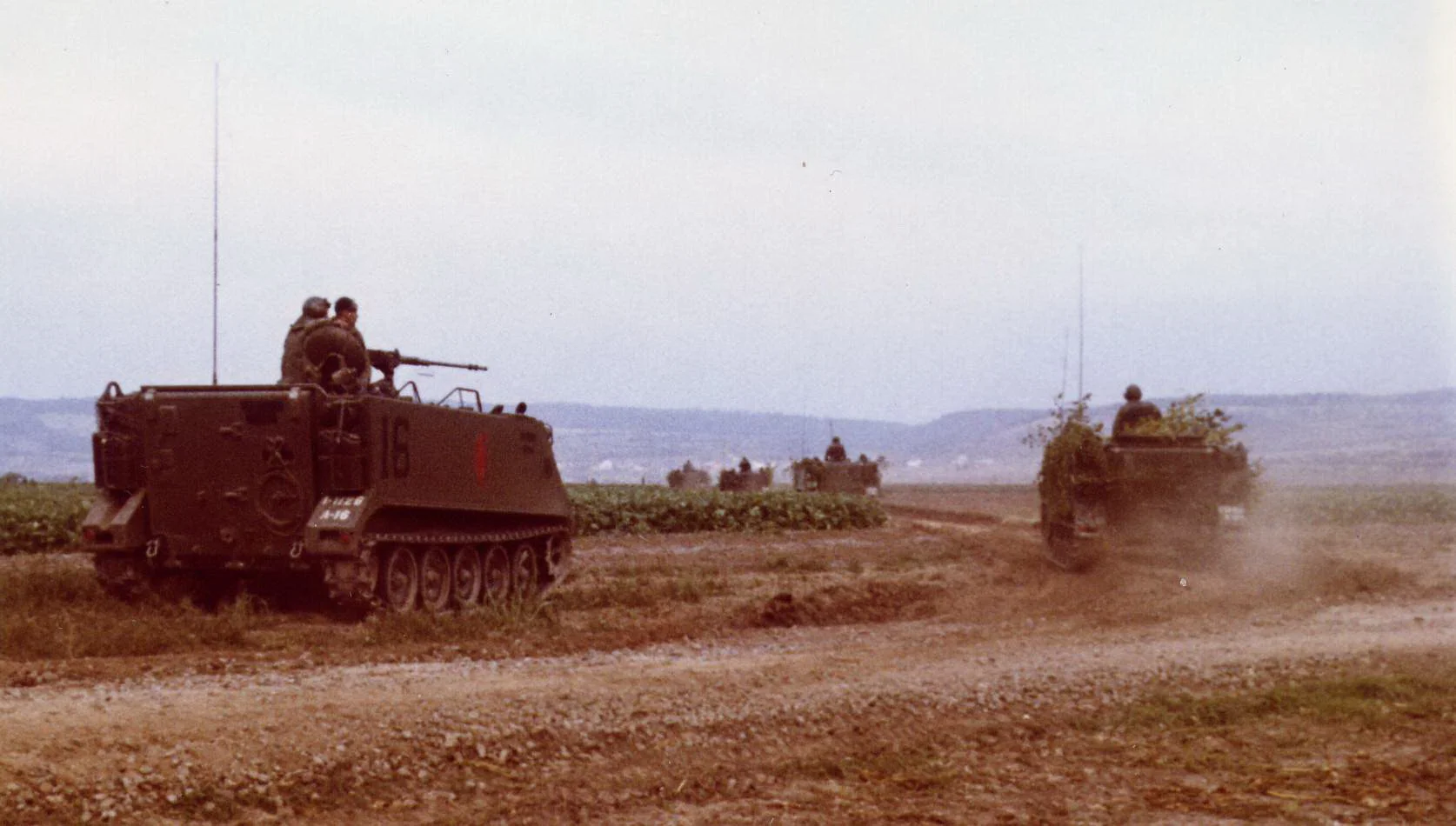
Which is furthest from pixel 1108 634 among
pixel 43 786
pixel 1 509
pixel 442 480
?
pixel 1 509

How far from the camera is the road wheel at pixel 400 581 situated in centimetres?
1580

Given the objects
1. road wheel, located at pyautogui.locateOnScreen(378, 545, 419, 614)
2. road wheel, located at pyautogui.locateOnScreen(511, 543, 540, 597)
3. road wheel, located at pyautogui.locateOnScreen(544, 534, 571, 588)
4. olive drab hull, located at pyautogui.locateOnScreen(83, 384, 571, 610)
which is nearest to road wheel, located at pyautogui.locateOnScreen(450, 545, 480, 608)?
olive drab hull, located at pyautogui.locateOnScreen(83, 384, 571, 610)

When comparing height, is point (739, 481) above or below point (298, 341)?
below

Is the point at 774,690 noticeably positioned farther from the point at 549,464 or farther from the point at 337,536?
the point at 549,464

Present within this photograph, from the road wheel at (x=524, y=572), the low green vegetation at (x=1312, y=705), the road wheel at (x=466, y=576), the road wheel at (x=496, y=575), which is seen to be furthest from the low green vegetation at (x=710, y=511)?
the low green vegetation at (x=1312, y=705)

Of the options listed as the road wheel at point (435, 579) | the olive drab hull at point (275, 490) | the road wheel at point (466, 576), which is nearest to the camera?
the olive drab hull at point (275, 490)

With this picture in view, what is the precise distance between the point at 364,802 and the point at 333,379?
8146 mm

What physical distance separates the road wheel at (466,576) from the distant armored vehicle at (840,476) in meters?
32.2

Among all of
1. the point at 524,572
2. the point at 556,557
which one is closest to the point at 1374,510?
the point at 556,557

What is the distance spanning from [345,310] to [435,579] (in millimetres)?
2772

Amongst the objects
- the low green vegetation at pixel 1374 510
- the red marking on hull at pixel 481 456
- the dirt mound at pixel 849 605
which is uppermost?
the red marking on hull at pixel 481 456

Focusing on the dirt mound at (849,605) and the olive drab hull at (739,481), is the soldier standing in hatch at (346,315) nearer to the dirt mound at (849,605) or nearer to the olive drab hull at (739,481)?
the dirt mound at (849,605)

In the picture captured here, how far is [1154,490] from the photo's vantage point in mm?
21844

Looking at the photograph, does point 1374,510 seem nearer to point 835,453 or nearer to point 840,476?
point 840,476
